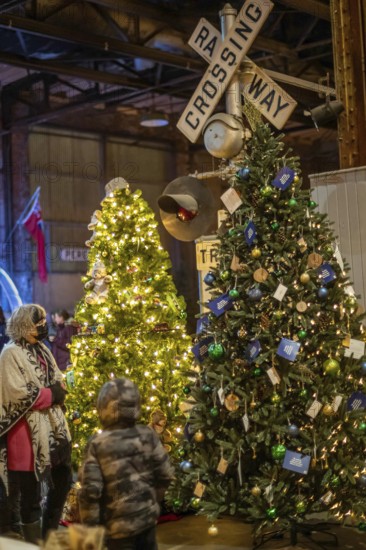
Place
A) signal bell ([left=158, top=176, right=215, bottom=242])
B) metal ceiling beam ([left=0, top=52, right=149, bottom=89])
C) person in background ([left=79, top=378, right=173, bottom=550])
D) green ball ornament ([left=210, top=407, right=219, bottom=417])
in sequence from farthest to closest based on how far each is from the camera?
metal ceiling beam ([left=0, top=52, right=149, bottom=89]) → signal bell ([left=158, top=176, right=215, bottom=242]) → green ball ornament ([left=210, top=407, right=219, bottom=417]) → person in background ([left=79, top=378, right=173, bottom=550])

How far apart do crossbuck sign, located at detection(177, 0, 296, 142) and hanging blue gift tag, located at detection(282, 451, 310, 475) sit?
2590 millimetres

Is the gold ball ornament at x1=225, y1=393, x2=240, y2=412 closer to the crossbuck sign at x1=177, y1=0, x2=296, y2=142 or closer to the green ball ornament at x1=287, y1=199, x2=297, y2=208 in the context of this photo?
the green ball ornament at x1=287, y1=199, x2=297, y2=208

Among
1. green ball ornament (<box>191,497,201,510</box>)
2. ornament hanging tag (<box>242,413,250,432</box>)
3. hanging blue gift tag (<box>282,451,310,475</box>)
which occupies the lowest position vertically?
green ball ornament (<box>191,497,201,510</box>)

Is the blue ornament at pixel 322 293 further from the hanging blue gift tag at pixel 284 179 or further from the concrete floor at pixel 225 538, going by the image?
the concrete floor at pixel 225 538

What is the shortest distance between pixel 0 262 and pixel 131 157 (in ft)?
15.6

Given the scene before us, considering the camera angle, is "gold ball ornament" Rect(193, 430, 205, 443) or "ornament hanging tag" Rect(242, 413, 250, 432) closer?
"ornament hanging tag" Rect(242, 413, 250, 432)

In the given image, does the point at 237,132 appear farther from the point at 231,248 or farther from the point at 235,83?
the point at 231,248

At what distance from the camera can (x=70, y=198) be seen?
65.8ft

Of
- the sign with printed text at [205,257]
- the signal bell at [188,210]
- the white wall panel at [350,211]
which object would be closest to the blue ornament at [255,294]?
the signal bell at [188,210]

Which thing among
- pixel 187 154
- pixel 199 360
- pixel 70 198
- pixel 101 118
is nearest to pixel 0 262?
pixel 70 198

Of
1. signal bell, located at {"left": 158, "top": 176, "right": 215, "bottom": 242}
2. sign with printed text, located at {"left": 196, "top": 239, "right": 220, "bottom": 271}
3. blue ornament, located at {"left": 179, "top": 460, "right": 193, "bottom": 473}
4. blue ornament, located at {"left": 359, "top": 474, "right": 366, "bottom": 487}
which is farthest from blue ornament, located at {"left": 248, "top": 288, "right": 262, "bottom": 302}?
sign with printed text, located at {"left": 196, "top": 239, "right": 220, "bottom": 271}

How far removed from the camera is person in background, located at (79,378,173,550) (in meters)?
4.02

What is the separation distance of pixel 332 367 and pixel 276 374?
0.39 metres

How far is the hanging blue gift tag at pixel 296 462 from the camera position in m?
5.46
